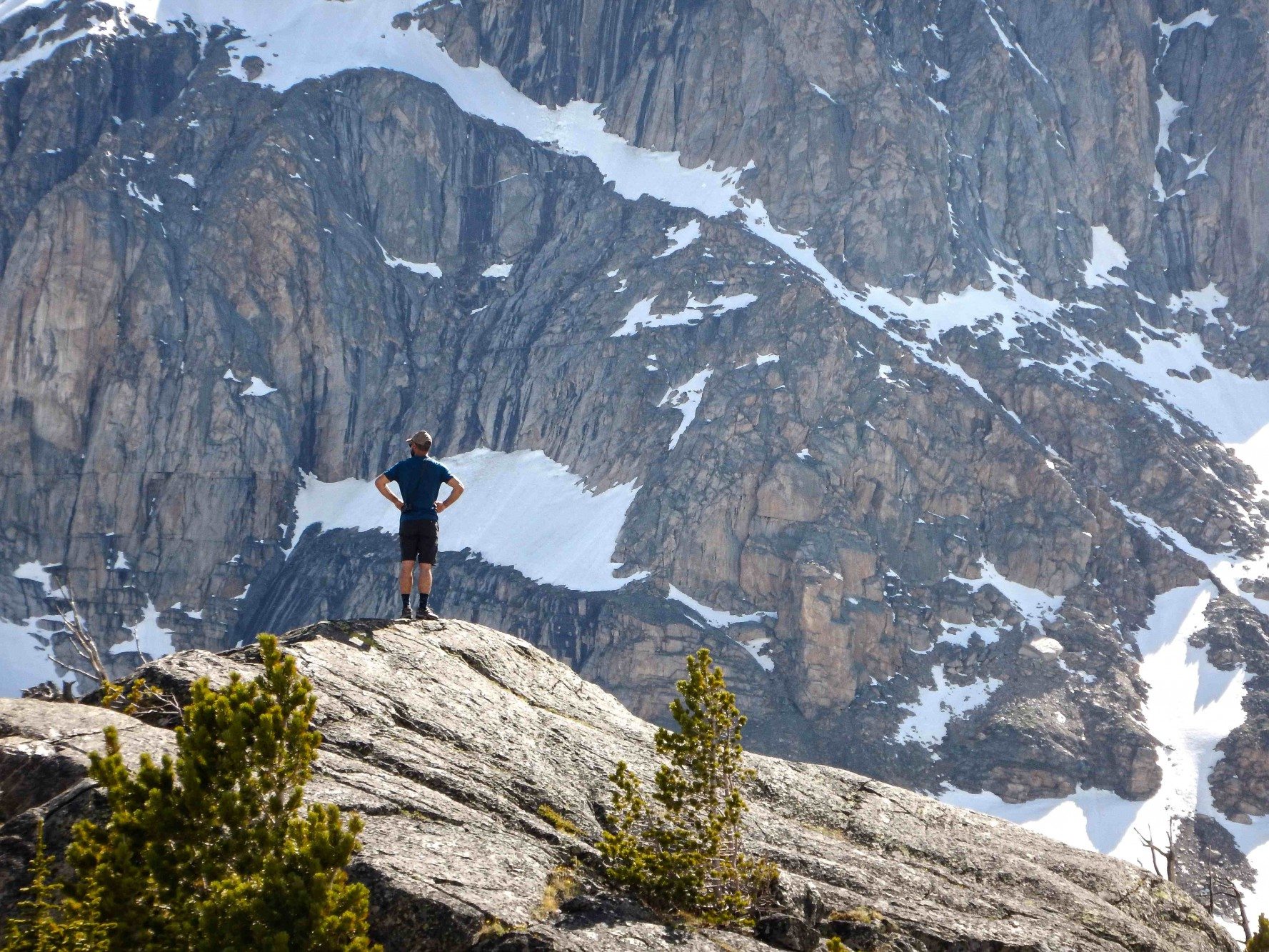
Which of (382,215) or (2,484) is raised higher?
(382,215)

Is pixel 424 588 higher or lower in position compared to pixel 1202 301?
lower


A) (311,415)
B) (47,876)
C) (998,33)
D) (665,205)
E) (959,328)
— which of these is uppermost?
(998,33)

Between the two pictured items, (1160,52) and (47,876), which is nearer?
(47,876)

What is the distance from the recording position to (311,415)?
12625 centimetres

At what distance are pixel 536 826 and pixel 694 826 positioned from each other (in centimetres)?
140

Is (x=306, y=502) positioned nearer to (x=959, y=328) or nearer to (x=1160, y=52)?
(x=959, y=328)

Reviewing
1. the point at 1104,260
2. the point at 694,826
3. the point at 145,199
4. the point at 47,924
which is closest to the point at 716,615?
the point at 145,199

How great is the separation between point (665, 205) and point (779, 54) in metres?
21.1

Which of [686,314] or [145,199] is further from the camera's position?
[145,199]

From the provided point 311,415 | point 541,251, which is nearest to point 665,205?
point 541,251

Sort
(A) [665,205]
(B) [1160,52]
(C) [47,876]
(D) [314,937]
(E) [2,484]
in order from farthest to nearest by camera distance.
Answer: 1. (B) [1160,52]
2. (A) [665,205]
3. (E) [2,484]
4. (C) [47,876]
5. (D) [314,937]

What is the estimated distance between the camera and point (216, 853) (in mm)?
8023

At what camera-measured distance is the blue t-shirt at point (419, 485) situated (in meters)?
14.0

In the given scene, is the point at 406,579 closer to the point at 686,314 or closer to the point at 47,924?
the point at 47,924
